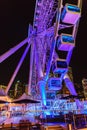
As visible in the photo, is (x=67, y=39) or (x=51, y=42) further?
→ (x=51, y=42)

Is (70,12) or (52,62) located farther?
(52,62)

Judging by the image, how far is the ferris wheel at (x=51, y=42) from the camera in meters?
19.1

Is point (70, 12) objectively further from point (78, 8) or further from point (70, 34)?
point (70, 34)

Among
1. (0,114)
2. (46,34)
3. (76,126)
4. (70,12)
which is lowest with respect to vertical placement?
(0,114)

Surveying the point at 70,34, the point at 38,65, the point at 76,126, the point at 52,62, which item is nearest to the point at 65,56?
the point at 52,62

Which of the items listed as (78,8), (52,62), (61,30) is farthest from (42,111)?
(78,8)

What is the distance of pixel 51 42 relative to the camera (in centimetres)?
2317

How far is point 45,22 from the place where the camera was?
25.3 meters

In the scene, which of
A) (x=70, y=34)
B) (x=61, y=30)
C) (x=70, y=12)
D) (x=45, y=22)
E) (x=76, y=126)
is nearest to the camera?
(x=76, y=126)

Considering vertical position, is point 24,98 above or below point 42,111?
above

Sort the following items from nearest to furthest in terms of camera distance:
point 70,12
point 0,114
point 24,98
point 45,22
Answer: point 24,98, point 0,114, point 70,12, point 45,22

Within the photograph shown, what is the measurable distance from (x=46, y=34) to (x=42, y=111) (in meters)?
9.55

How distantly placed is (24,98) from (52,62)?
9039 mm

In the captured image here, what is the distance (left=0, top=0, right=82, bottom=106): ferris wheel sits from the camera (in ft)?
62.6
